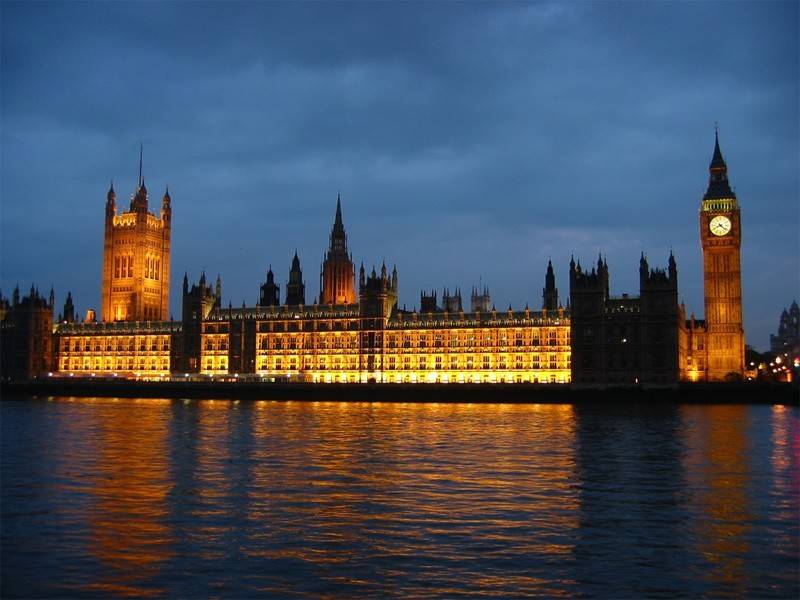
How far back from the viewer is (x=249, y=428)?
67.2m

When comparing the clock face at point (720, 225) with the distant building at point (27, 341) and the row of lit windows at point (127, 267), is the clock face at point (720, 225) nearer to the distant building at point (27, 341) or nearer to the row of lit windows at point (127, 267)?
the row of lit windows at point (127, 267)

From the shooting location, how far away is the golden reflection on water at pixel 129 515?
73.7 feet

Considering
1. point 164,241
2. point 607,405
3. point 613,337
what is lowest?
point 607,405

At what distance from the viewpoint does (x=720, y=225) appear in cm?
14175

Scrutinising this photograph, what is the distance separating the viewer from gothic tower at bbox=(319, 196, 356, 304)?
186 meters

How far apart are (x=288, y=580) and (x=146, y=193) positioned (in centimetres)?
18454

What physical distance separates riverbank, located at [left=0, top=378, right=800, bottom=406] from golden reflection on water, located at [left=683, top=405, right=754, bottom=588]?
53.2 m

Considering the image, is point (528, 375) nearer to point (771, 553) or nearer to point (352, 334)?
point (352, 334)

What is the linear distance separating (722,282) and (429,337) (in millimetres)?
46600

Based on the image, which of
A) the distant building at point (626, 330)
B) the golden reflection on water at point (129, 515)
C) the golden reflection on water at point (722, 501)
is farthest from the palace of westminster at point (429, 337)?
the golden reflection on water at point (129, 515)

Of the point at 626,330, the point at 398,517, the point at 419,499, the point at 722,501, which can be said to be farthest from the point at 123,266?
the point at 722,501

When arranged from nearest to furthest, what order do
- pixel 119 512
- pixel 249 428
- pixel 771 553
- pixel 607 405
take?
pixel 771 553
pixel 119 512
pixel 249 428
pixel 607 405

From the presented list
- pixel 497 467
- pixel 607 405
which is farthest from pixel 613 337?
pixel 497 467

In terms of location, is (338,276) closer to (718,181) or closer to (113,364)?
(113,364)
